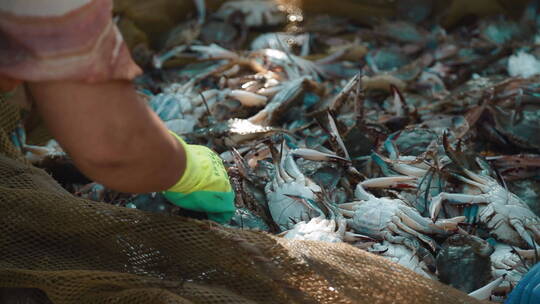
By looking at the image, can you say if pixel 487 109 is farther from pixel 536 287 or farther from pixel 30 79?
pixel 30 79

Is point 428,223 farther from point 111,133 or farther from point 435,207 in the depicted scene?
point 111,133

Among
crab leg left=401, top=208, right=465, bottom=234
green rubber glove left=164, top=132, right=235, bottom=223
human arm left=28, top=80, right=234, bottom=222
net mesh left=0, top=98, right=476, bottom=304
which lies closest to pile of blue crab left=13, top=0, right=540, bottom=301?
crab leg left=401, top=208, right=465, bottom=234

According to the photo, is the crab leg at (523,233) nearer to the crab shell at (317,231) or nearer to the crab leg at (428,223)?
the crab leg at (428,223)

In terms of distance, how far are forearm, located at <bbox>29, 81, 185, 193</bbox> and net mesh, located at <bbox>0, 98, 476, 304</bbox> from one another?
432mm

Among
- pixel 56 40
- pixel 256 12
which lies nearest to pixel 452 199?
pixel 56 40

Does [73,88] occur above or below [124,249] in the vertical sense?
above

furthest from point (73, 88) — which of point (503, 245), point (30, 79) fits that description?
point (503, 245)

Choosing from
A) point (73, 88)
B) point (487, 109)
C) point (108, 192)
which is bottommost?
point (108, 192)

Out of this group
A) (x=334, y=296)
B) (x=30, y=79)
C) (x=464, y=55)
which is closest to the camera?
(x=30, y=79)

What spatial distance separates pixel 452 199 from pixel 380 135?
596mm

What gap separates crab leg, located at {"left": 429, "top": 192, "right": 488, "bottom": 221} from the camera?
2.55m

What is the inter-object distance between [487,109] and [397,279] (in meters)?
1.76

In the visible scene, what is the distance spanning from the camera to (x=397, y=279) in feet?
6.02

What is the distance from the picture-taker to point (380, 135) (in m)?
3.09
